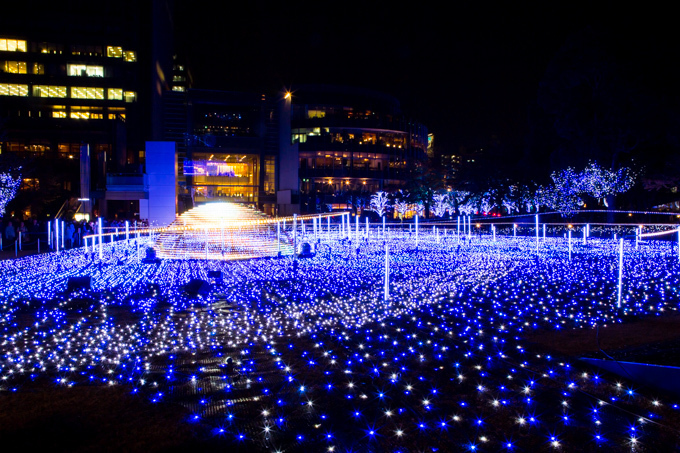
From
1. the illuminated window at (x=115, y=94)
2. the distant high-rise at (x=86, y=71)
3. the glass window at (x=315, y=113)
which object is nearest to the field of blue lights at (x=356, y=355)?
the distant high-rise at (x=86, y=71)

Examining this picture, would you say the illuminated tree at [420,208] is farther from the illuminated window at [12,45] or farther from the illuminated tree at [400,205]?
the illuminated window at [12,45]

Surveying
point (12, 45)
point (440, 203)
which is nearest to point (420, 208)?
point (440, 203)

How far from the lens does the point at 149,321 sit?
798cm

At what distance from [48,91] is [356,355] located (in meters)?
63.8

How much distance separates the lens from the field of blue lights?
4.00m

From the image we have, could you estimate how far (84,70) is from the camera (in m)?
58.0

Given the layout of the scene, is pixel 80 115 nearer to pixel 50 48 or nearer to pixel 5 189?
pixel 50 48

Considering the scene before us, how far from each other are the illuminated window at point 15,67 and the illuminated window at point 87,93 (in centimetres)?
555

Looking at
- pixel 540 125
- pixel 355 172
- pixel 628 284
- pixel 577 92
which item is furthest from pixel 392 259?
pixel 355 172

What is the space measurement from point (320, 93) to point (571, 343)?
66.2 meters

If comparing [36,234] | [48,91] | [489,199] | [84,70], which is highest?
[84,70]

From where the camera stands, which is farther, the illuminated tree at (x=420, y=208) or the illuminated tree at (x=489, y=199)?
the illuminated tree at (x=420, y=208)

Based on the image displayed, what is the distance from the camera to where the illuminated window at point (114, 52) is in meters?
58.5

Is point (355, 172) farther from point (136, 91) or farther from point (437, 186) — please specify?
point (136, 91)
